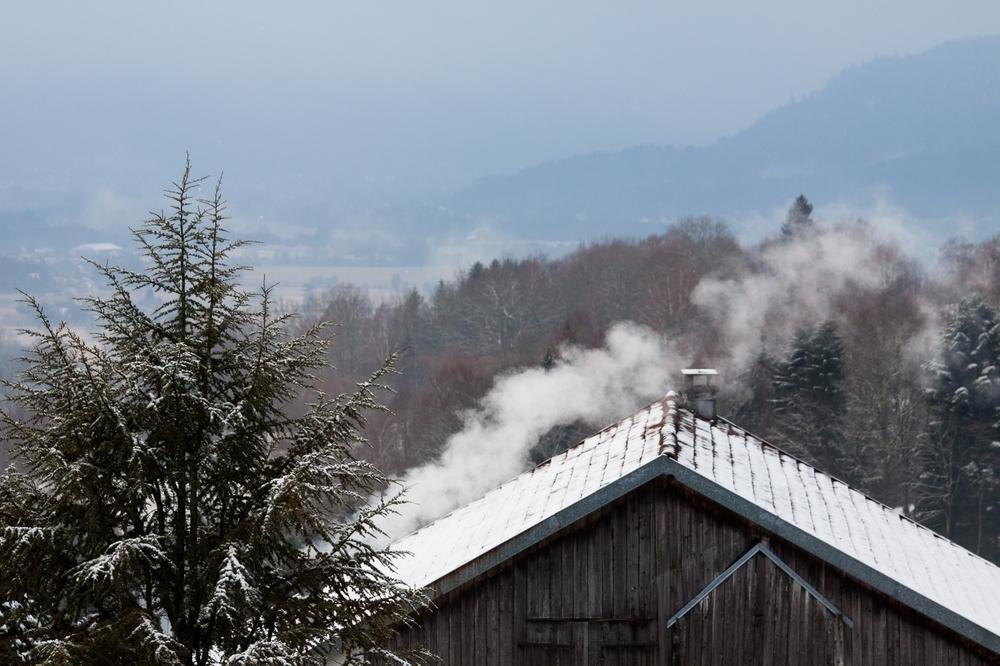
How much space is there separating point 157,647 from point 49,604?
0.77 meters

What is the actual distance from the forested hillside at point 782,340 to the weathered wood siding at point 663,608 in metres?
20.7

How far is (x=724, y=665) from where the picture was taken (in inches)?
340

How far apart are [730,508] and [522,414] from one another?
45.1m

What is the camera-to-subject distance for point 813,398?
173 feet

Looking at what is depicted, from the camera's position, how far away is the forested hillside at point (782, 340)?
48.4 meters

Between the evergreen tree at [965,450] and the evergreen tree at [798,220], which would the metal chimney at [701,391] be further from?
the evergreen tree at [798,220]

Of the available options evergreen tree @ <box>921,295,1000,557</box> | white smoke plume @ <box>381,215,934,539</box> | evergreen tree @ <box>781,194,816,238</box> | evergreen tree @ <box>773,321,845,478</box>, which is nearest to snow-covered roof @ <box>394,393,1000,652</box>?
white smoke plume @ <box>381,215,934,539</box>

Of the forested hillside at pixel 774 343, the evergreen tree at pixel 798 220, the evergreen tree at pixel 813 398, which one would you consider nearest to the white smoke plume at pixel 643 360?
the forested hillside at pixel 774 343

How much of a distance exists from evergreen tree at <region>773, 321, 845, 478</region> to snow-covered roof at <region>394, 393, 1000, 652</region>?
4166cm

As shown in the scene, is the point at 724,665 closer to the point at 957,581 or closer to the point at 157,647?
the point at 957,581

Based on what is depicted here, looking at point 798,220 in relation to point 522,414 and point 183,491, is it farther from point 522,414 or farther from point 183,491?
point 183,491

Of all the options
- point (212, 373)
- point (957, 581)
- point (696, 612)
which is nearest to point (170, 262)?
point (212, 373)

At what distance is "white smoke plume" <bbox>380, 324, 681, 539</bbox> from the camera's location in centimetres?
4559

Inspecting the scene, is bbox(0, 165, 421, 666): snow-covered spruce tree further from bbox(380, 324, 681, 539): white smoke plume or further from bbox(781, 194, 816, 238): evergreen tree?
bbox(781, 194, 816, 238): evergreen tree
